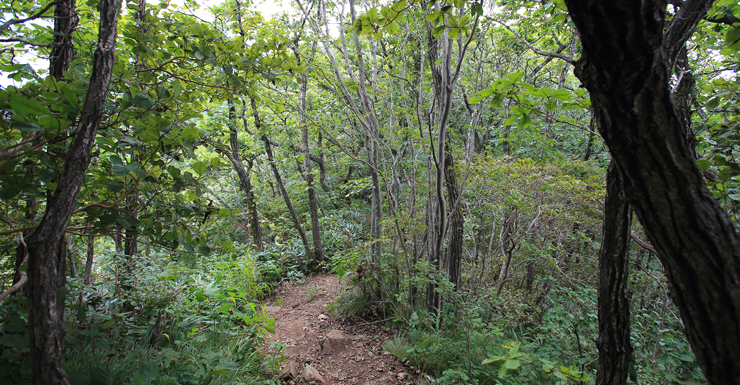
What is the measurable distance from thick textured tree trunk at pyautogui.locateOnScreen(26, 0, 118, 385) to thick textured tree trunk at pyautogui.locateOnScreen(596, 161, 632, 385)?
236 centimetres

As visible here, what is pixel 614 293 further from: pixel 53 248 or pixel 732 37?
pixel 53 248

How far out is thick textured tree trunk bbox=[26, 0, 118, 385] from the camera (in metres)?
0.92

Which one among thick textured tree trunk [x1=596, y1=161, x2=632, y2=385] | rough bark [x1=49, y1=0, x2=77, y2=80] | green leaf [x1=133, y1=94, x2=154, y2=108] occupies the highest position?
rough bark [x1=49, y1=0, x2=77, y2=80]

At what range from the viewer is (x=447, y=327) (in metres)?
3.53

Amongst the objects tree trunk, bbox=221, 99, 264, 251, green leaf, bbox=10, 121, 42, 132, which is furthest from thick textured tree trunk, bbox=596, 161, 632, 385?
tree trunk, bbox=221, 99, 264, 251

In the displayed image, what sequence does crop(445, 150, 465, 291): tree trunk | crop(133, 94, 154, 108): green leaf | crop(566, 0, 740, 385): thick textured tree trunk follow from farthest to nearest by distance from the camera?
crop(445, 150, 465, 291): tree trunk
crop(133, 94, 154, 108): green leaf
crop(566, 0, 740, 385): thick textured tree trunk

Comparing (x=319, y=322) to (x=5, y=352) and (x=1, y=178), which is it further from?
(x=1, y=178)

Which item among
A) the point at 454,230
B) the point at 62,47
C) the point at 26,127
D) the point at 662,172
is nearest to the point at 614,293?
the point at 662,172

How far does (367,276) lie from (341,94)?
2590 mm

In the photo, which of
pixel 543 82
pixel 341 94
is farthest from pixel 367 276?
pixel 543 82

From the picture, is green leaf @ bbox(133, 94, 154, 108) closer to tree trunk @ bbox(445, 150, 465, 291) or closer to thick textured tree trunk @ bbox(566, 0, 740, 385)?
thick textured tree trunk @ bbox(566, 0, 740, 385)

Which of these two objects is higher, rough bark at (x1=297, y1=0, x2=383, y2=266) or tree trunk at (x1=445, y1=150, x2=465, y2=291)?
rough bark at (x1=297, y1=0, x2=383, y2=266)

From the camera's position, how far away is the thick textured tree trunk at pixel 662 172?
0.74 m

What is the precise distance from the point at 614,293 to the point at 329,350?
9.81 ft
